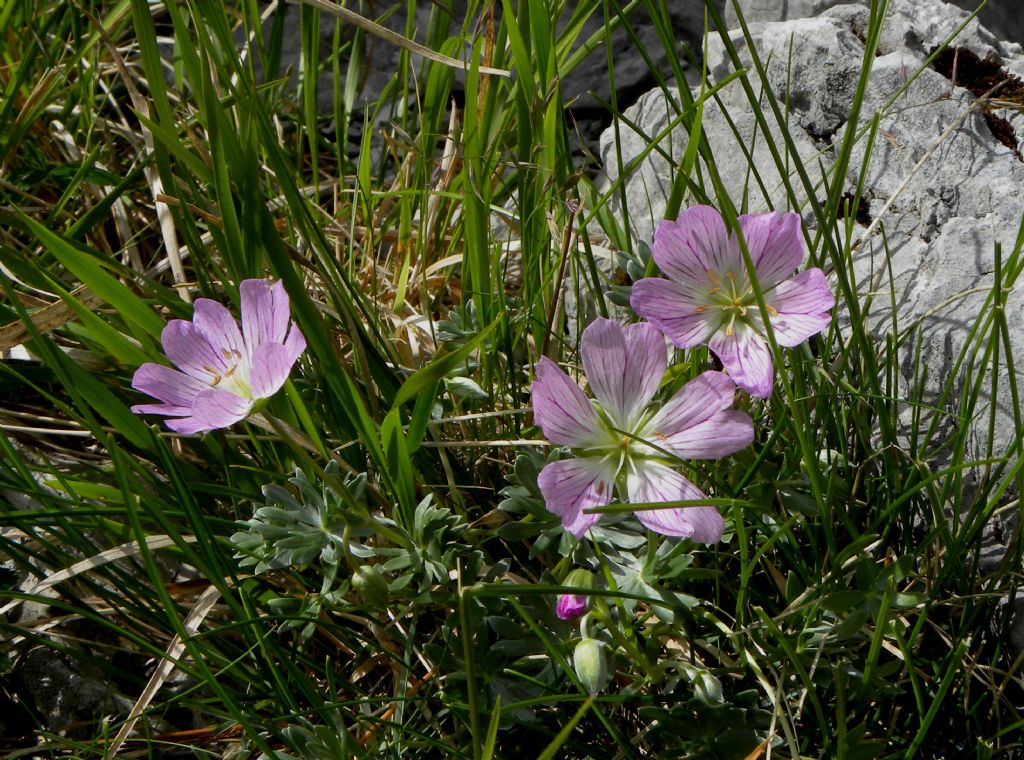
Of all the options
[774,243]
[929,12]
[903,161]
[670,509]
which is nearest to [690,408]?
[670,509]

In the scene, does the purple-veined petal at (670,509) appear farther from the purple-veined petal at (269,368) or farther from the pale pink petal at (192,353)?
the pale pink petal at (192,353)

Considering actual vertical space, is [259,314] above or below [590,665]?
above

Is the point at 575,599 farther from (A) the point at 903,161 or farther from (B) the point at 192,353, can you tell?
(A) the point at 903,161

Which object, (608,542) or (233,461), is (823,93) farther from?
(233,461)

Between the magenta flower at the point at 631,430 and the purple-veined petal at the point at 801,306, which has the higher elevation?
the purple-veined petal at the point at 801,306

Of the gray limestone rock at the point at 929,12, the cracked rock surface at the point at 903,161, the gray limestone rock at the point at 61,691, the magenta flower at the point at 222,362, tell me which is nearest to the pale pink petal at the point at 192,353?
the magenta flower at the point at 222,362

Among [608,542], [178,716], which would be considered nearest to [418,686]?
[608,542]
